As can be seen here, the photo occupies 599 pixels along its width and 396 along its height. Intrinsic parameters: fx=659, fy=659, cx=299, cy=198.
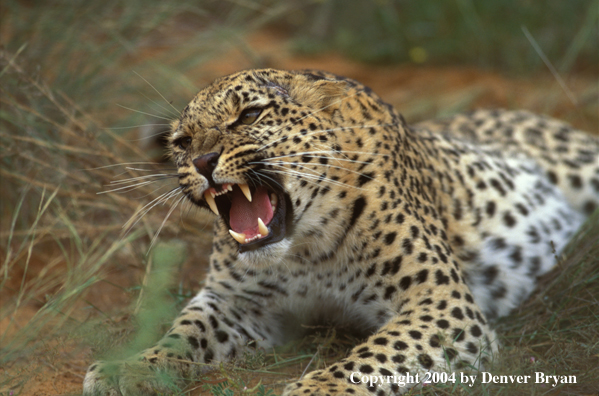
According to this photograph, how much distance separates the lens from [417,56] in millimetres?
11719

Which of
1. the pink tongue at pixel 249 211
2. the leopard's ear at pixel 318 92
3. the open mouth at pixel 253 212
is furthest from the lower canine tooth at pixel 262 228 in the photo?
the leopard's ear at pixel 318 92

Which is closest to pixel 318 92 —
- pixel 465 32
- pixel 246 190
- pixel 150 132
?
pixel 246 190

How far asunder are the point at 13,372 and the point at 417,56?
9.07 m

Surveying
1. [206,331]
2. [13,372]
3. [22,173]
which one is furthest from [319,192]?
[22,173]

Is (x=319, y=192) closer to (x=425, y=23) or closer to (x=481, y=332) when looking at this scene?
(x=481, y=332)

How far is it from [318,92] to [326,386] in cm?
201

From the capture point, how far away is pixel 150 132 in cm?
832

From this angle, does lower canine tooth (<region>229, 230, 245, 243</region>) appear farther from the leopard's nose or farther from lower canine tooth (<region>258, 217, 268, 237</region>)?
the leopard's nose

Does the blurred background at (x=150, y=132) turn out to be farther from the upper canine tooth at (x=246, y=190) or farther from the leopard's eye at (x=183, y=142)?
the upper canine tooth at (x=246, y=190)

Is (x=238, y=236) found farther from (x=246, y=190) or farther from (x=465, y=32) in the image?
(x=465, y=32)

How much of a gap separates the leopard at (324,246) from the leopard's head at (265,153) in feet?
0.03

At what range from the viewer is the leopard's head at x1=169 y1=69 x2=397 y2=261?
13.7 ft

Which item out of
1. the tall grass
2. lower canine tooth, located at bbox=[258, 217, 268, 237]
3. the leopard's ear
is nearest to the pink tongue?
lower canine tooth, located at bbox=[258, 217, 268, 237]

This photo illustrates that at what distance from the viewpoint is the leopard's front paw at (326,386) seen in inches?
148
